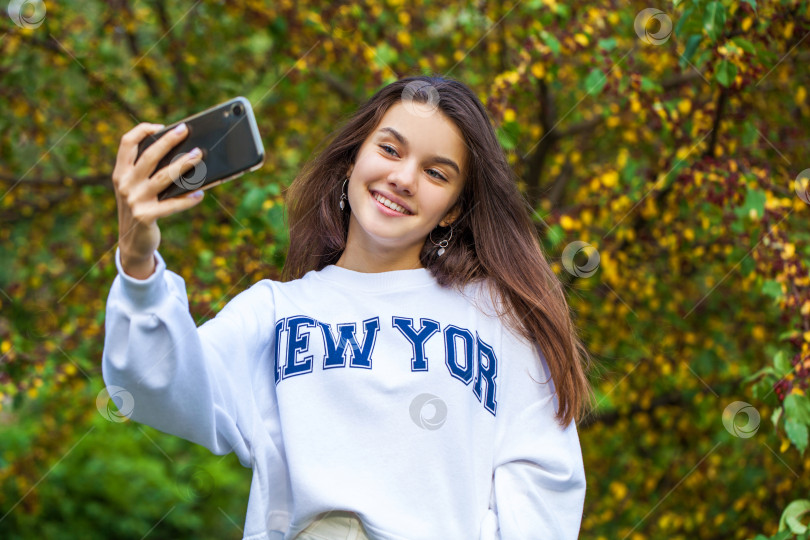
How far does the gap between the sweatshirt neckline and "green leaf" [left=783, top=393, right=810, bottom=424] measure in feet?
2.94

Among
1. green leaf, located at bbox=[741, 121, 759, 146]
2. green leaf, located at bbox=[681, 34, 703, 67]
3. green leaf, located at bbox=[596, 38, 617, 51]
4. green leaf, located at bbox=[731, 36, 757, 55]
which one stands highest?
green leaf, located at bbox=[731, 36, 757, 55]

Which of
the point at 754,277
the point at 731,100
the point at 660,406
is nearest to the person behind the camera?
the point at 754,277

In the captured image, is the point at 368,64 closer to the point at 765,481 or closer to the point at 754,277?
the point at 754,277

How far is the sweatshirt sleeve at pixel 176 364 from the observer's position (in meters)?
1.10

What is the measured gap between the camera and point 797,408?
6.06 ft

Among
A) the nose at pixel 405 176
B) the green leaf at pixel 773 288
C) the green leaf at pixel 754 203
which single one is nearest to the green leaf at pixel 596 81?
the green leaf at pixel 754 203

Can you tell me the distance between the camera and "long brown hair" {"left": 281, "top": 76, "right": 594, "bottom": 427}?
60.1 inches

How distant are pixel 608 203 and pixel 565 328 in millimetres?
1096

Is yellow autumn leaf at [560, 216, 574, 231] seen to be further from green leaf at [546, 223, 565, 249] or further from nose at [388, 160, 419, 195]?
nose at [388, 160, 419, 195]

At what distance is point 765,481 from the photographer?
2.76 meters

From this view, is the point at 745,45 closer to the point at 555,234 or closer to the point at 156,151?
the point at 555,234

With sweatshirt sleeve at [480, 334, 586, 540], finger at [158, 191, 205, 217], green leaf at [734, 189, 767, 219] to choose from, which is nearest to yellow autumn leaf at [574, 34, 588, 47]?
green leaf at [734, 189, 767, 219]

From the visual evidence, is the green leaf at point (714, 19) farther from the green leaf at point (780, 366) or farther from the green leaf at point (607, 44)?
the green leaf at point (780, 366)

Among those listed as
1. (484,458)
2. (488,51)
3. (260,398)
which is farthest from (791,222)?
(260,398)
